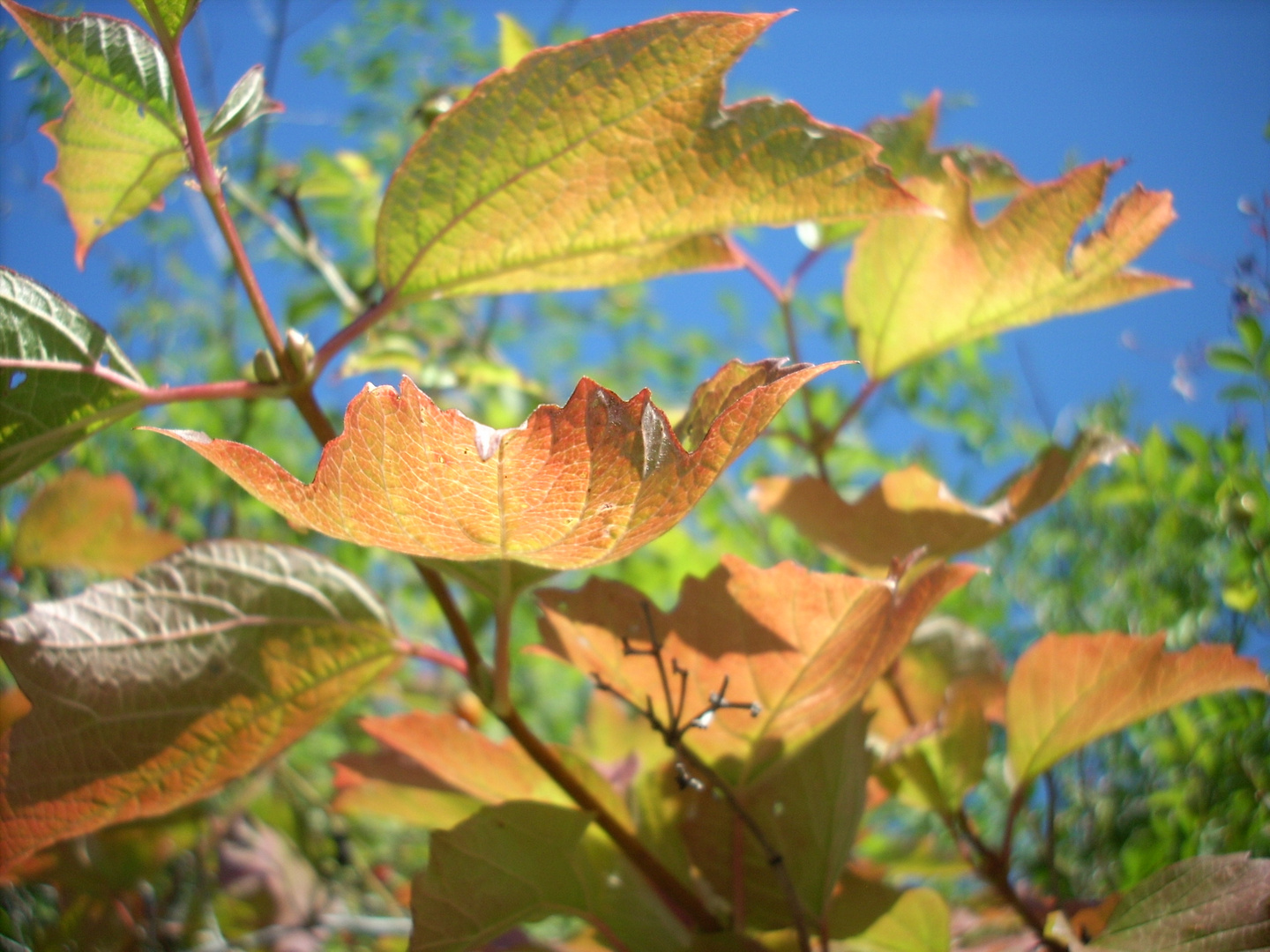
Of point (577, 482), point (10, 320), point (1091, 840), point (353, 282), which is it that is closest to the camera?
point (577, 482)

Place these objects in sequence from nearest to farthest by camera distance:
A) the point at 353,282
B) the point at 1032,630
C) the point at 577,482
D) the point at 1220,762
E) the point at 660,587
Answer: the point at 577,482 → the point at 1220,762 → the point at 660,587 → the point at 1032,630 → the point at 353,282

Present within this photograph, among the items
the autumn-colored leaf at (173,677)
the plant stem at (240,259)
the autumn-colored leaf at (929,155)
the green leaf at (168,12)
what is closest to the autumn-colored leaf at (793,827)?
the autumn-colored leaf at (173,677)

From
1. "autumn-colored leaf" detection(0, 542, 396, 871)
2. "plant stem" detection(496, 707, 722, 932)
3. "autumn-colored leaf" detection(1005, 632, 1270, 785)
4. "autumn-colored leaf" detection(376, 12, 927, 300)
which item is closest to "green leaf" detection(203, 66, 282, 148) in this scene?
"autumn-colored leaf" detection(376, 12, 927, 300)

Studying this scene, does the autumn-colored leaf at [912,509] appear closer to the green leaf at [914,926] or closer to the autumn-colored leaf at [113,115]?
the green leaf at [914,926]

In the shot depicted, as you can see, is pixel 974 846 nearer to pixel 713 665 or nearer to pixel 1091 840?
pixel 713 665

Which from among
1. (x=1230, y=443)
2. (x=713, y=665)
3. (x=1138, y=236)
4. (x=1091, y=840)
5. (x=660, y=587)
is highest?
(x=1138, y=236)

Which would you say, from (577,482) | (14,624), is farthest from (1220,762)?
(14,624)

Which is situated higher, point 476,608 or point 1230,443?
point 1230,443
